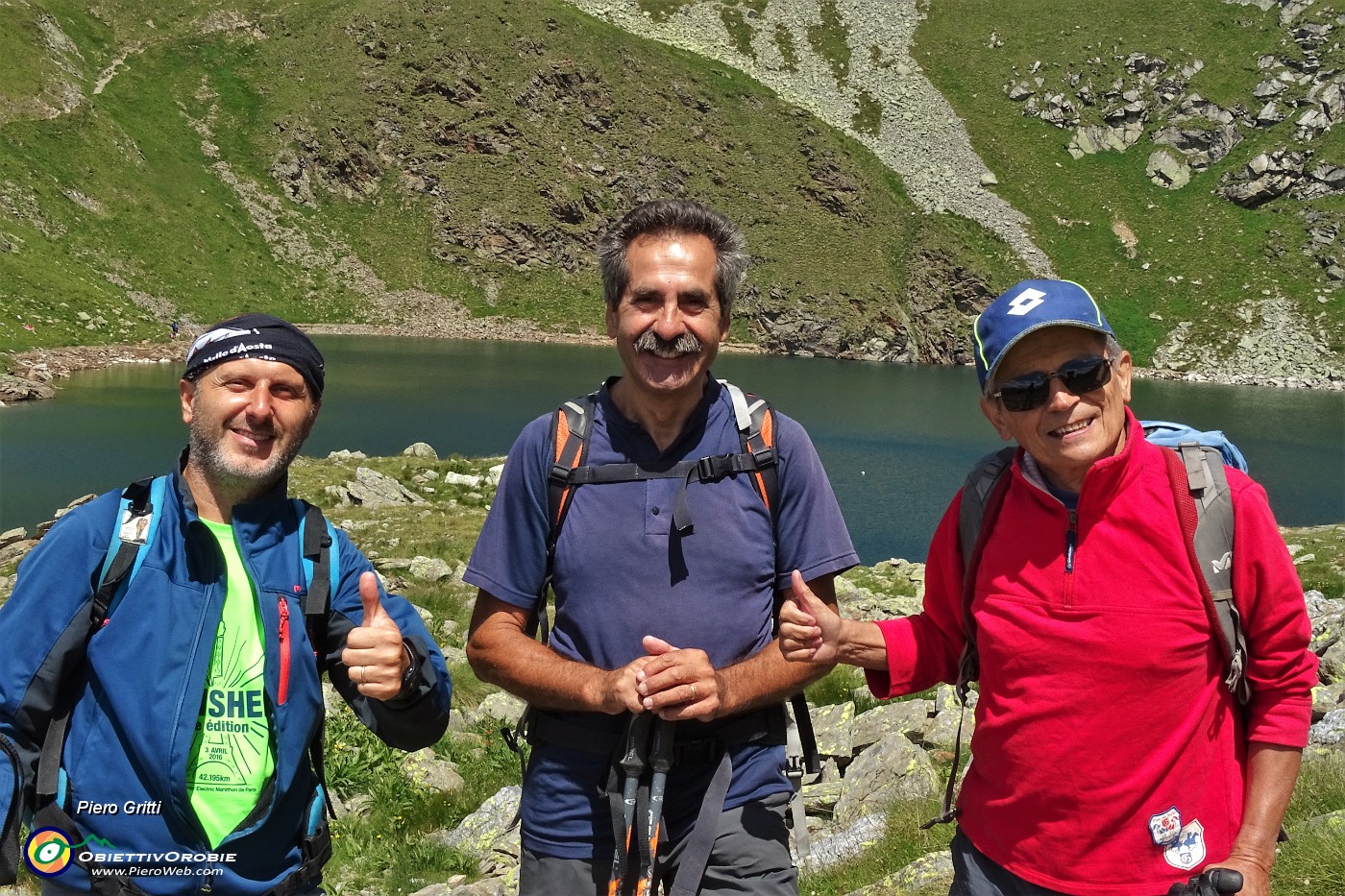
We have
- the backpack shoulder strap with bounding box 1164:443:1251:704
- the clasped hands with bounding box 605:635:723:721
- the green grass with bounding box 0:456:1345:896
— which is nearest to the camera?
the backpack shoulder strap with bounding box 1164:443:1251:704

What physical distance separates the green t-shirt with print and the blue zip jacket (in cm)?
4

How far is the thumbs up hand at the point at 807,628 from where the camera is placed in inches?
143

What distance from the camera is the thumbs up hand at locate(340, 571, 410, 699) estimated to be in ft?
11.3

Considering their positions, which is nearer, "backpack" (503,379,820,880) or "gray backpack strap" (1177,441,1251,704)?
"gray backpack strap" (1177,441,1251,704)

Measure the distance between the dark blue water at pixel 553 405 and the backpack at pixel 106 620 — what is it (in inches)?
1088

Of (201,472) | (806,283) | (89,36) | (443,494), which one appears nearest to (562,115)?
(806,283)

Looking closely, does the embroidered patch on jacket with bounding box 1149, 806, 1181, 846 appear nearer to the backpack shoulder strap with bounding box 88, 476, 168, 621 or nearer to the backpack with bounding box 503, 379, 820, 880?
the backpack with bounding box 503, 379, 820, 880

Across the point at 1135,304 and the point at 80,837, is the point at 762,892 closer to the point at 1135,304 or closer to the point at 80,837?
the point at 80,837

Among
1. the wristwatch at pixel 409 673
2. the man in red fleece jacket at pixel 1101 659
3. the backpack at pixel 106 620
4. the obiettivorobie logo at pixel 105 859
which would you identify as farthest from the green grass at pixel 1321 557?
the obiettivorobie logo at pixel 105 859

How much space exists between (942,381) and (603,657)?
278 ft

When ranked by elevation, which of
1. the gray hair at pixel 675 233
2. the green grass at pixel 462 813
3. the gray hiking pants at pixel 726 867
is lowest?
the green grass at pixel 462 813

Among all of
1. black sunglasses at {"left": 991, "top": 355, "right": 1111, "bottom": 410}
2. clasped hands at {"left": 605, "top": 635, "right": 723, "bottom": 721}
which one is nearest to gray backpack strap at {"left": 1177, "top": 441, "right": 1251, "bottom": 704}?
black sunglasses at {"left": 991, "top": 355, "right": 1111, "bottom": 410}

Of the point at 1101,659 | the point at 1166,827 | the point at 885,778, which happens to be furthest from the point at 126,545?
the point at 885,778

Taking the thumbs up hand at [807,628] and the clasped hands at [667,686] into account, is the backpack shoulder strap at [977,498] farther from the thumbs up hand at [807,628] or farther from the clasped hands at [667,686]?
the clasped hands at [667,686]
